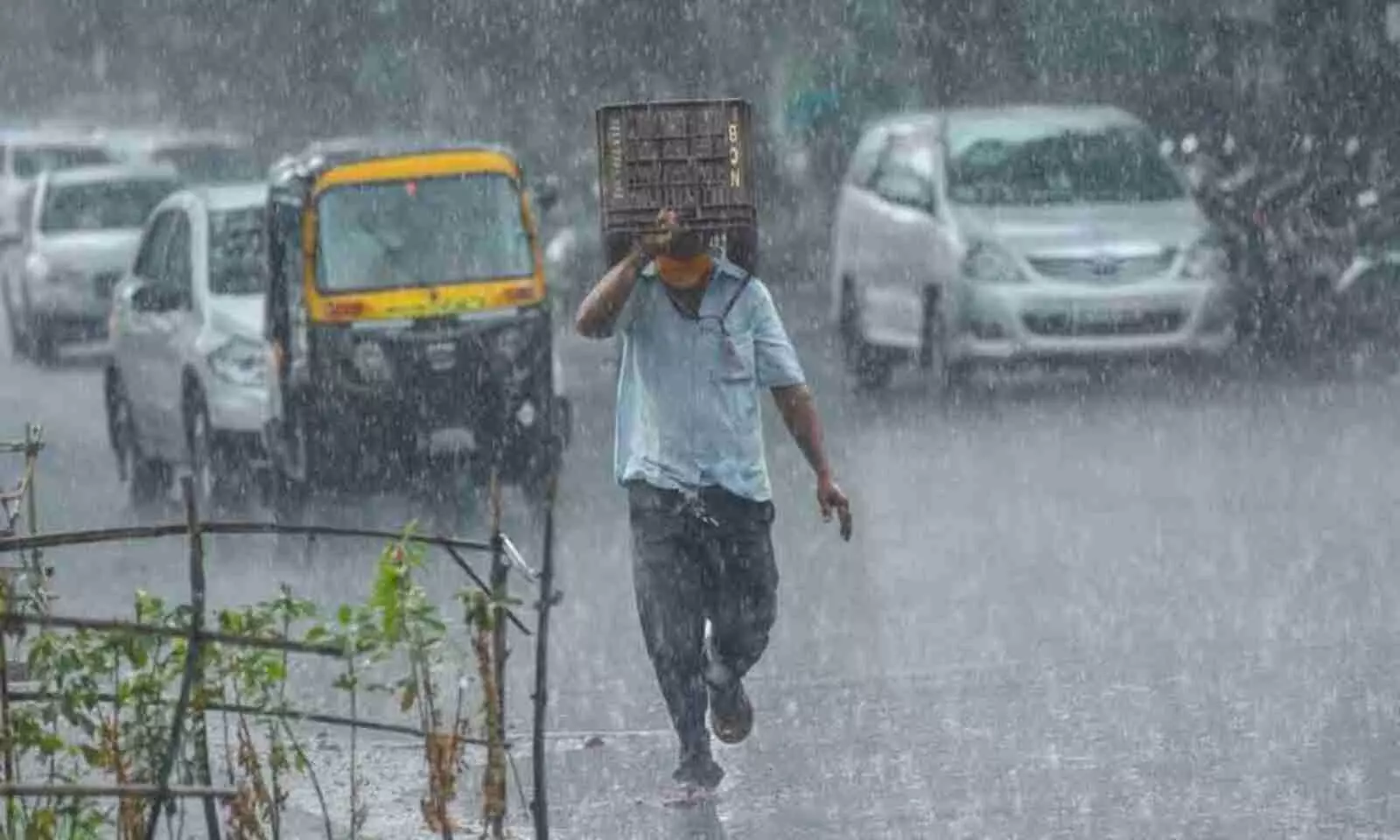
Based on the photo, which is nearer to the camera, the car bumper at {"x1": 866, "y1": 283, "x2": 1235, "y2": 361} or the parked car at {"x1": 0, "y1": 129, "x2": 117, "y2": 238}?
the car bumper at {"x1": 866, "y1": 283, "x2": 1235, "y2": 361}

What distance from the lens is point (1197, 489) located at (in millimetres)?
16031

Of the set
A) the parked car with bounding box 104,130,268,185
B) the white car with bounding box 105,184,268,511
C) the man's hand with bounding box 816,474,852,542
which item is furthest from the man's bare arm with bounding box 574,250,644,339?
the parked car with bounding box 104,130,268,185

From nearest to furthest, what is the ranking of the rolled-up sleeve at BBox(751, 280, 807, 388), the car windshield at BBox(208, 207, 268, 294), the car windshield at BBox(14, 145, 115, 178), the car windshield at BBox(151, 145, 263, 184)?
the rolled-up sleeve at BBox(751, 280, 807, 388) → the car windshield at BBox(208, 207, 268, 294) → the car windshield at BBox(151, 145, 263, 184) → the car windshield at BBox(14, 145, 115, 178)

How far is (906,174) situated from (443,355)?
626cm

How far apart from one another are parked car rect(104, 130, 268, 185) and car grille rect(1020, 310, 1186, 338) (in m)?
13.0

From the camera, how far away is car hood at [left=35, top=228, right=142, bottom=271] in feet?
94.6

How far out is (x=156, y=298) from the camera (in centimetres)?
1714

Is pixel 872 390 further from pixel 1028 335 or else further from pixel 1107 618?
pixel 1107 618

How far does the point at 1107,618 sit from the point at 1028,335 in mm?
8936

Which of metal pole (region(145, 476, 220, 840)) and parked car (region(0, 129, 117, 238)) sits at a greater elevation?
metal pole (region(145, 476, 220, 840))

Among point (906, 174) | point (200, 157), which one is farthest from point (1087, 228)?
point (200, 157)

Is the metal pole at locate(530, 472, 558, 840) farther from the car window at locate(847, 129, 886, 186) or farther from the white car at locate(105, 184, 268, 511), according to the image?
the car window at locate(847, 129, 886, 186)

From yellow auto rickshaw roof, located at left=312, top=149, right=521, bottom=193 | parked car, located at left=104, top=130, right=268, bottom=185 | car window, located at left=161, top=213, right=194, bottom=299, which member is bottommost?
parked car, located at left=104, top=130, right=268, bottom=185

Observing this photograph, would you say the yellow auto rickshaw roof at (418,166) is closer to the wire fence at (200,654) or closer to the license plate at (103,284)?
the wire fence at (200,654)
